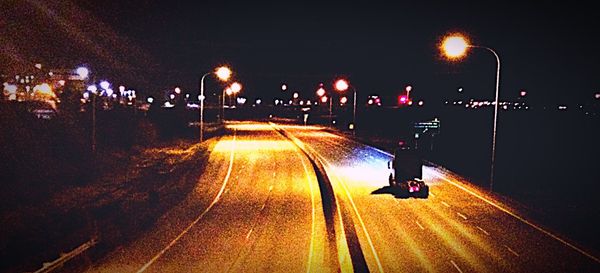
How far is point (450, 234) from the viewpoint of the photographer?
29.0 metres

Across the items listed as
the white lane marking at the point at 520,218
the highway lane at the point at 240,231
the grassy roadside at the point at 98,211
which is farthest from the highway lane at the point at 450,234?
the grassy roadside at the point at 98,211

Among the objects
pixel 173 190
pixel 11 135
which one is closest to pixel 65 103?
pixel 11 135

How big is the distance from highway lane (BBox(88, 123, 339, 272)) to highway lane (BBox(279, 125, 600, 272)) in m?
2.44

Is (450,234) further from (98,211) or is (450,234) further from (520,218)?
(98,211)

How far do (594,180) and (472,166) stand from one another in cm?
1187

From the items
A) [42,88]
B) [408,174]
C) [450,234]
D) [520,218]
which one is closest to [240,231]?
[450,234]

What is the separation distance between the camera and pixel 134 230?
29.3 metres

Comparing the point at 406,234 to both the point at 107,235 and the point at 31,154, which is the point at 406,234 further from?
the point at 31,154

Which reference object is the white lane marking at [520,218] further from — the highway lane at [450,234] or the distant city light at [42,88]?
the distant city light at [42,88]

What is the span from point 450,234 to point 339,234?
17.6 ft

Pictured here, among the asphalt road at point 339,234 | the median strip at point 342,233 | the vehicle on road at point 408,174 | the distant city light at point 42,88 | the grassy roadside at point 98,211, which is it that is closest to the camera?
the median strip at point 342,233

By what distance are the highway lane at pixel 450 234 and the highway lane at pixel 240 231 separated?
2437mm

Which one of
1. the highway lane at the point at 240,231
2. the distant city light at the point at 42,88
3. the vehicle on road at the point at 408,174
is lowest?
the highway lane at the point at 240,231

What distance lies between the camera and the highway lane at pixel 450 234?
2367 centimetres
